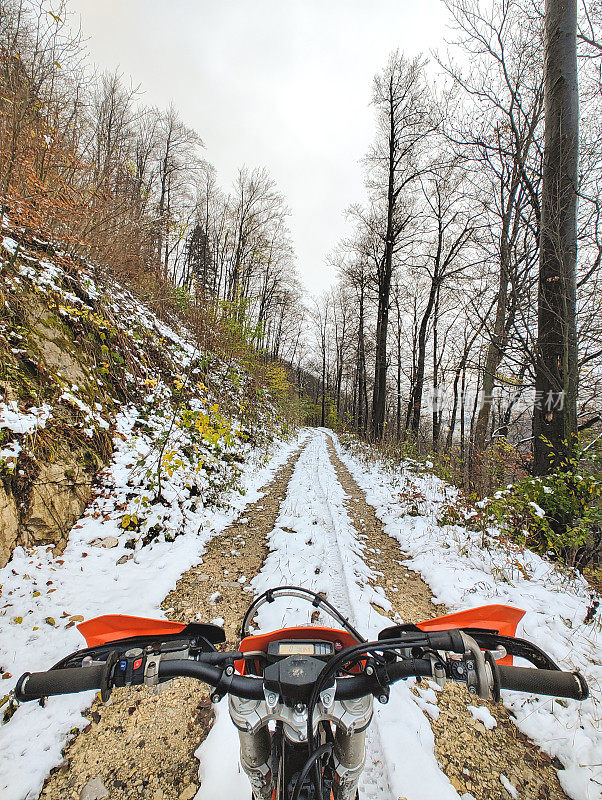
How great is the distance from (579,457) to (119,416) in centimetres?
670

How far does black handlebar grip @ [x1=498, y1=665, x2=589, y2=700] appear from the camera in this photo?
1.07 meters

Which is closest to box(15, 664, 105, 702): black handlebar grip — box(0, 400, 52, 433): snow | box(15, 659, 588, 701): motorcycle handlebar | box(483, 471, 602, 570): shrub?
box(15, 659, 588, 701): motorcycle handlebar

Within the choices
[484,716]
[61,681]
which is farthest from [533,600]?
[61,681]

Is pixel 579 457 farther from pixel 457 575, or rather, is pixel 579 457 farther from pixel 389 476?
pixel 389 476

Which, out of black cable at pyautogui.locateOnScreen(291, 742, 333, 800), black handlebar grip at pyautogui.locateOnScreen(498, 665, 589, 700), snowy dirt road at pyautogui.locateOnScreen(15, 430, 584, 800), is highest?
black handlebar grip at pyautogui.locateOnScreen(498, 665, 589, 700)

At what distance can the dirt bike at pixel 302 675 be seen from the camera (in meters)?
1.04

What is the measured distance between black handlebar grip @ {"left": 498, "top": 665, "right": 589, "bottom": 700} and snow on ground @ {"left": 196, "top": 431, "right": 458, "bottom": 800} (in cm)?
143

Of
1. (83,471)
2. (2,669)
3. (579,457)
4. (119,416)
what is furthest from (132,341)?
(579,457)

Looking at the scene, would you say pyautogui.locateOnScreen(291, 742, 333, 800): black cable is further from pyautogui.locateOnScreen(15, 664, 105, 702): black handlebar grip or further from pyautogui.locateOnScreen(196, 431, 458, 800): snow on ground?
pyautogui.locateOnScreen(196, 431, 458, 800): snow on ground

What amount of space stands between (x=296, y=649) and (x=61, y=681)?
2.47 feet

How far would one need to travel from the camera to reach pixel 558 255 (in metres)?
4.51

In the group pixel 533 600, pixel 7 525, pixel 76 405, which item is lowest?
pixel 533 600

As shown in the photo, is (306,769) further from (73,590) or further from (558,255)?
(558,255)

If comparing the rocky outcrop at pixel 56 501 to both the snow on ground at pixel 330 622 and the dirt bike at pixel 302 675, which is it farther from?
the dirt bike at pixel 302 675
